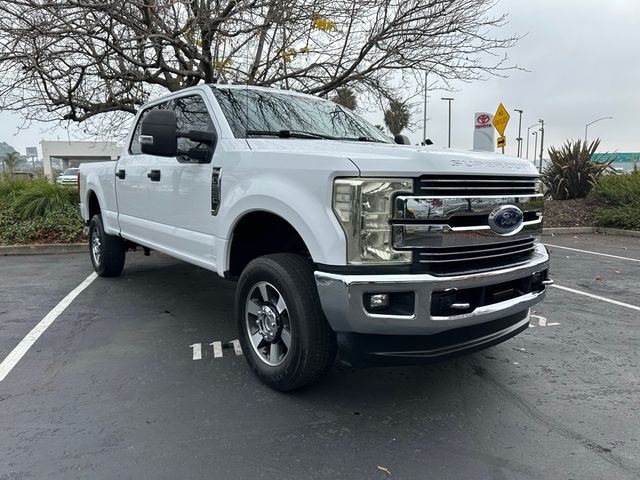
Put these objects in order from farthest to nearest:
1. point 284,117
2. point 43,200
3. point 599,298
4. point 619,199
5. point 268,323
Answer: point 619,199 < point 43,200 < point 599,298 < point 284,117 < point 268,323

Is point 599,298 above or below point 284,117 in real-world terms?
below

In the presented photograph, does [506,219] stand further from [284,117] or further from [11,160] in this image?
[11,160]

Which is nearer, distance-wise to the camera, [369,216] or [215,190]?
[369,216]

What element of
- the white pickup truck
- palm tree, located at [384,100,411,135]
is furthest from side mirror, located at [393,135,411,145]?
palm tree, located at [384,100,411,135]

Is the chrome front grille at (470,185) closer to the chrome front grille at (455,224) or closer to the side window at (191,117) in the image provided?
the chrome front grille at (455,224)

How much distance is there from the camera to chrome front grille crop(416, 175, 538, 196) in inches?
106

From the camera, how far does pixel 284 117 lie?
4.16 meters

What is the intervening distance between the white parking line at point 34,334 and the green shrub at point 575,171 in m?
13.3

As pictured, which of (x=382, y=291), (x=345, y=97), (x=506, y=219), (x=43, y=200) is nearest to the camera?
(x=382, y=291)

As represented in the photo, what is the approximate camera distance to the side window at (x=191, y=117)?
4156 millimetres

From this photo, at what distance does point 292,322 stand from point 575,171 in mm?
14247

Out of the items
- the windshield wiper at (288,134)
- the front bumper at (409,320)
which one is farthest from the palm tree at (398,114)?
the front bumper at (409,320)

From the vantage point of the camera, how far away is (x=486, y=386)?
341 centimetres

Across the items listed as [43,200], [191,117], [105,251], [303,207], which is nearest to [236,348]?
[303,207]
